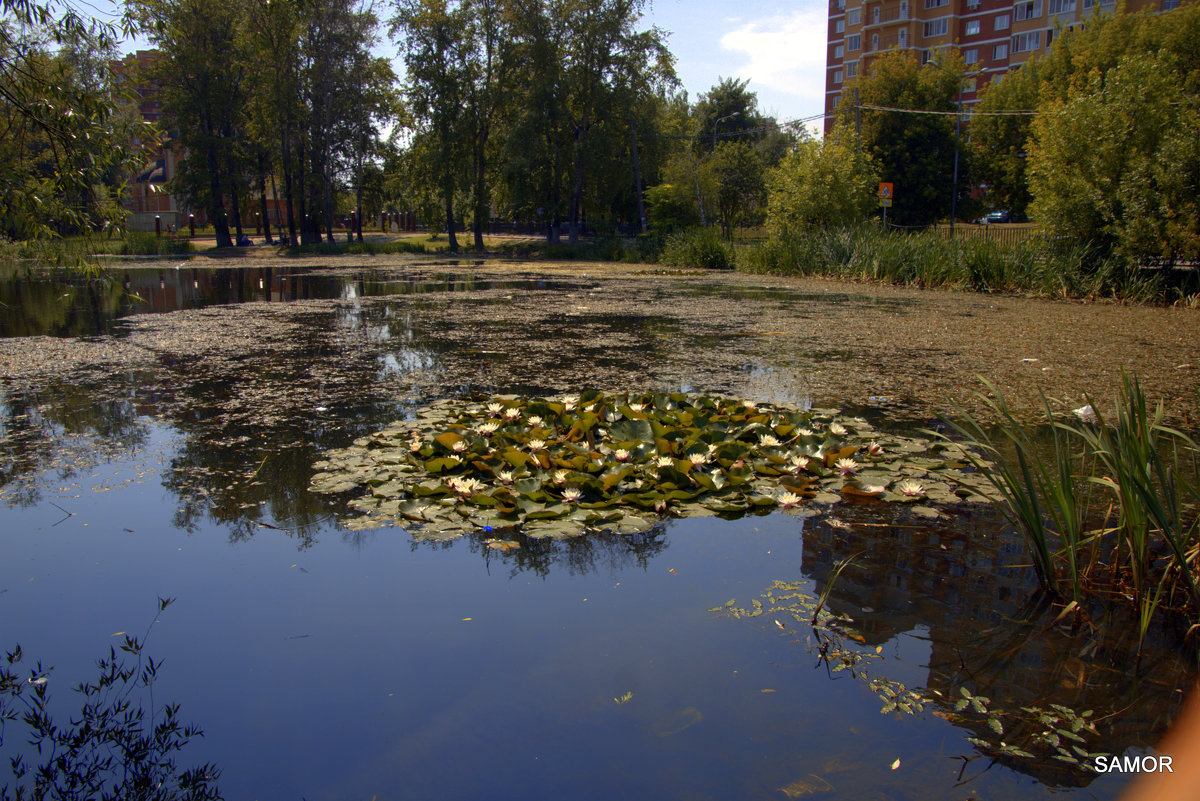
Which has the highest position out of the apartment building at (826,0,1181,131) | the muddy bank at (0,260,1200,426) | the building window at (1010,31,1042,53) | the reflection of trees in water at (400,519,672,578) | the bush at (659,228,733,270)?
the apartment building at (826,0,1181,131)

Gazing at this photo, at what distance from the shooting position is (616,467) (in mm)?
3453

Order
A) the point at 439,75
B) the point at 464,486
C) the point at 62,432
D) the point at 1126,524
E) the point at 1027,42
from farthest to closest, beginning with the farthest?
1. the point at 1027,42
2. the point at 439,75
3. the point at 62,432
4. the point at 464,486
5. the point at 1126,524

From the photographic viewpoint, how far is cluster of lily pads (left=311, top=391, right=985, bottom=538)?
3.10 metres

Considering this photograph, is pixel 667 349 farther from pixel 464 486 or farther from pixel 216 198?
pixel 216 198

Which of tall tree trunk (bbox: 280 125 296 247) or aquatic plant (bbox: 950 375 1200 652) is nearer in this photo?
aquatic plant (bbox: 950 375 1200 652)

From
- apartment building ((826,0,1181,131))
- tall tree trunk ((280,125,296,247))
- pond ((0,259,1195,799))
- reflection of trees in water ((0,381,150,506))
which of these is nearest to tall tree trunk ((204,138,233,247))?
tall tree trunk ((280,125,296,247))

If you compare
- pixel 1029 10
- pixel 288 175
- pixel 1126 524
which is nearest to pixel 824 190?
pixel 1126 524

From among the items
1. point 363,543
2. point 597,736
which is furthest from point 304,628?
point 597,736

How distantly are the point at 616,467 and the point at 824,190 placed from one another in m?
15.9

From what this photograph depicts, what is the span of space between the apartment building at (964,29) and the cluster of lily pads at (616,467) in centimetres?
4704

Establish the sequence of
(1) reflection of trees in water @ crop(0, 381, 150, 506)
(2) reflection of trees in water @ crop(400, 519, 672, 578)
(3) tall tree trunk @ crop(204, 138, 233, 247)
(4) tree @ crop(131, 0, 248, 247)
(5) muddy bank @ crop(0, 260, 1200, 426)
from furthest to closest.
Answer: (3) tall tree trunk @ crop(204, 138, 233, 247) < (4) tree @ crop(131, 0, 248, 247) < (5) muddy bank @ crop(0, 260, 1200, 426) < (1) reflection of trees in water @ crop(0, 381, 150, 506) < (2) reflection of trees in water @ crop(400, 519, 672, 578)

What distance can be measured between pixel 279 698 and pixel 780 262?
16558 millimetres

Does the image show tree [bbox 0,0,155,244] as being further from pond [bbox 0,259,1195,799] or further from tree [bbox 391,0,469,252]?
tree [bbox 391,0,469,252]

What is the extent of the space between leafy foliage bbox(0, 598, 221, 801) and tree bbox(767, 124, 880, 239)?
1733cm
